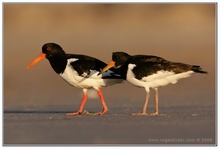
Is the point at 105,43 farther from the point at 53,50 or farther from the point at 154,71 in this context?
the point at 154,71

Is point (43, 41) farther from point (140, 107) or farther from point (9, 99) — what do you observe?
point (140, 107)

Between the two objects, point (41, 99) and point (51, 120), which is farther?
point (41, 99)

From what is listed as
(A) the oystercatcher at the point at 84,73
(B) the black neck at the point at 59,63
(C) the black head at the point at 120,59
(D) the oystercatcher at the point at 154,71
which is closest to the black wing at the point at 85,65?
(A) the oystercatcher at the point at 84,73

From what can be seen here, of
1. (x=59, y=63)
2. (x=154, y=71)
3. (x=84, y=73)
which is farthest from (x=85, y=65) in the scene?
(x=154, y=71)

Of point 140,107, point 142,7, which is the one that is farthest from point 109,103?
point 142,7

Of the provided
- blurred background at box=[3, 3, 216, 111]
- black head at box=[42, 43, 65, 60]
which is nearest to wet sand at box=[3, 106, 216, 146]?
black head at box=[42, 43, 65, 60]

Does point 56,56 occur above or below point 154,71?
above

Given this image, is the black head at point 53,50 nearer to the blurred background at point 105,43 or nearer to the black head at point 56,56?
the black head at point 56,56

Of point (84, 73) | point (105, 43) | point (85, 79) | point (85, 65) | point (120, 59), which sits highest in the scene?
point (105, 43)
